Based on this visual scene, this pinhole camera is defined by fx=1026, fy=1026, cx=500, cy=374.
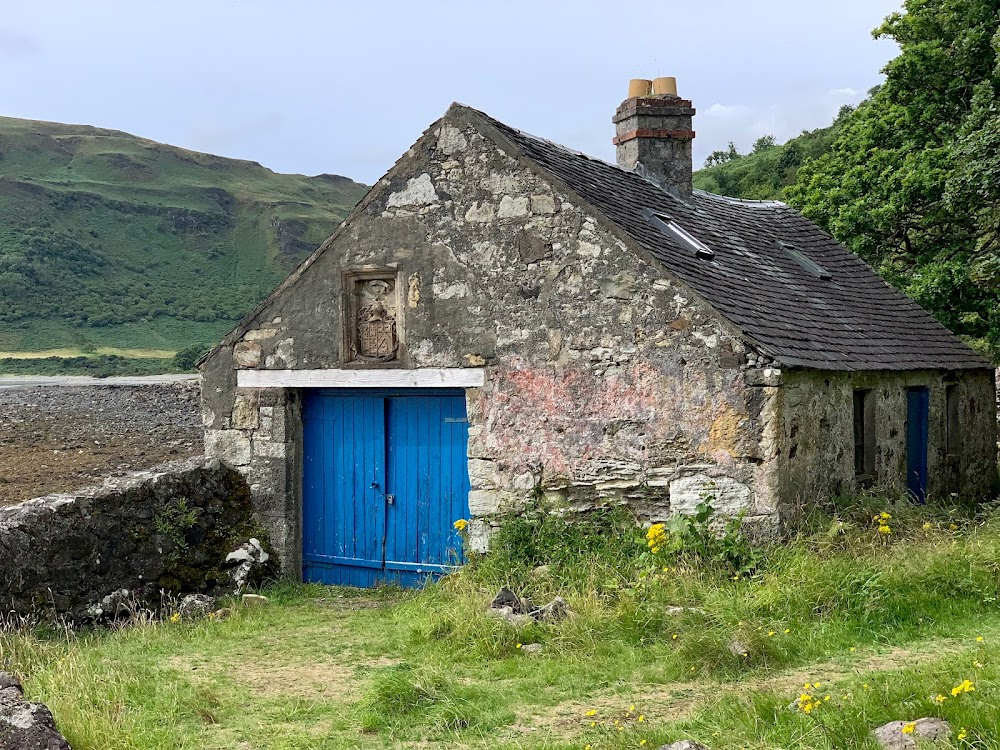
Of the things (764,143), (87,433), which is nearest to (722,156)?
(764,143)

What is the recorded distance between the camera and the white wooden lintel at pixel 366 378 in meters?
9.74

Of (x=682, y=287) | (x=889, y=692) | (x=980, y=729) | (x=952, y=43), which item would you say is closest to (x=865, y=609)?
(x=889, y=692)

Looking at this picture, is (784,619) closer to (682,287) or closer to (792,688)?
(792,688)

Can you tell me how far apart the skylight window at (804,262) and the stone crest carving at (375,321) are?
19.3ft

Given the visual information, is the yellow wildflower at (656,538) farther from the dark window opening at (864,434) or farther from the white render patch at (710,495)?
the dark window opening at (864,434)

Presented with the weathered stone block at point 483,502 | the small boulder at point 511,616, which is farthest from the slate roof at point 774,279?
the small boulder at point 511,616

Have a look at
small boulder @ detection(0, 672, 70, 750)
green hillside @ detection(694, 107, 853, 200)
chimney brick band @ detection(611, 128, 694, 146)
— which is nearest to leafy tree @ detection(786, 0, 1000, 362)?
chimney brick band @ detection(611, 128, 694, 146)

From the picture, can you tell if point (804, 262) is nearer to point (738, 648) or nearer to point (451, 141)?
point (451, 141)

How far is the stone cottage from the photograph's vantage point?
886 centimetres

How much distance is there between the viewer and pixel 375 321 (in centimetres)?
1024

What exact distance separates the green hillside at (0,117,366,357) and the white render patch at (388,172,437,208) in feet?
162

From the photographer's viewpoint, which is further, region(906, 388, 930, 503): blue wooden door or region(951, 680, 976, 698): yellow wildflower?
region(906, 388, 930, 503): blue wooden door

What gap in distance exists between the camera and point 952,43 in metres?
15.6

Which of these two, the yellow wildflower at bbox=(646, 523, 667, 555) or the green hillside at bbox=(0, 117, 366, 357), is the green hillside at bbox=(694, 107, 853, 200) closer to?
the green hillside at bbox=(0, 117, 366, 357)
